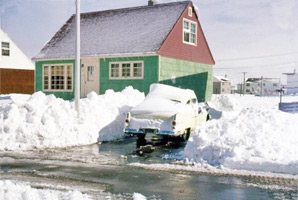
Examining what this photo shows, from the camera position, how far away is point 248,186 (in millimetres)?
7609

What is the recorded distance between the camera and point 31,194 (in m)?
6.34

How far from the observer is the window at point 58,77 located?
26016mm

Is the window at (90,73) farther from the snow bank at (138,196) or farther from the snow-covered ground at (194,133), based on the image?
the snow bank at (138,196)

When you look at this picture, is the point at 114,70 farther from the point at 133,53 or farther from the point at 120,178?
the point at 120,178

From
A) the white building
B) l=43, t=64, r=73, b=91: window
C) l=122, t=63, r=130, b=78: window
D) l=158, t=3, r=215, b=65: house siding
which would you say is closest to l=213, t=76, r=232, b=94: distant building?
the white building

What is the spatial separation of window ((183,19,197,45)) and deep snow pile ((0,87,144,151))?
10995mm

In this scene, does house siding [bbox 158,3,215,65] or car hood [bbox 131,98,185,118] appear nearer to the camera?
car hood [bbox 131,98,185,118]

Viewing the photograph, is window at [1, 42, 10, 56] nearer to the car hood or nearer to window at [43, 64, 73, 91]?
window at [43, 64, 73, 91]

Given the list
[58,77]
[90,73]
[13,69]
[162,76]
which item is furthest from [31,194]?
[13,69]

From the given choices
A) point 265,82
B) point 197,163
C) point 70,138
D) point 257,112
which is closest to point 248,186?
point 197,163

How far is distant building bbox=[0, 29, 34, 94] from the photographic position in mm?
35844

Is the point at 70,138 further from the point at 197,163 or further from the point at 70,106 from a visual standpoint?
the point at 197,163

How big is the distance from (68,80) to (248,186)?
2013 cm

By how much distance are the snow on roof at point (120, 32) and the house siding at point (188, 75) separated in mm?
1675
